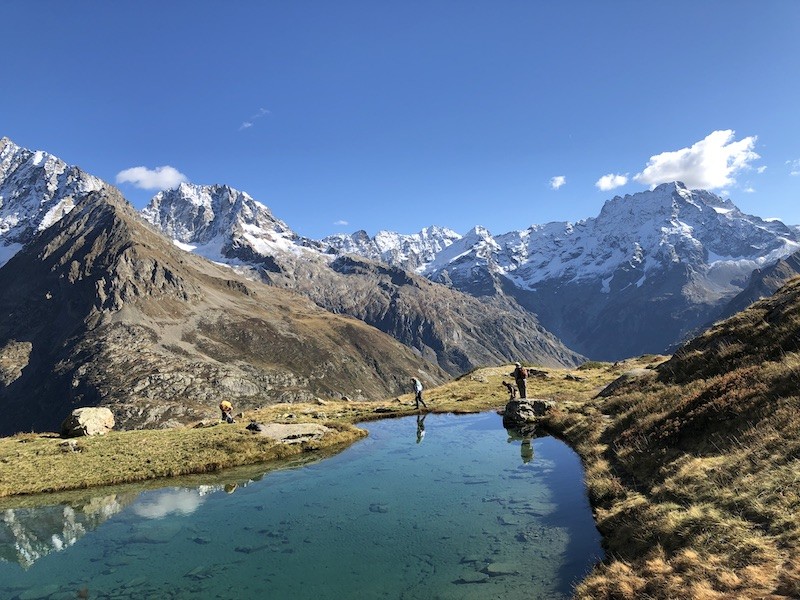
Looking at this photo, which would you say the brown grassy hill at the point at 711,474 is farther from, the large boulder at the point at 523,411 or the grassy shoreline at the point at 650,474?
the large boulder at the point at 523,411

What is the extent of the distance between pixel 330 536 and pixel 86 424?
3306 cm

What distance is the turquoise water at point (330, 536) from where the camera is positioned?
17.5 m

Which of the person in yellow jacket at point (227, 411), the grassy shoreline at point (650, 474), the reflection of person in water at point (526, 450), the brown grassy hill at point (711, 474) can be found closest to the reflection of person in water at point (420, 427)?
the grassy shoreline at point (650, 474)

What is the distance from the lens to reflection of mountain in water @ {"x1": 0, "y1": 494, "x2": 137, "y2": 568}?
22.4 m

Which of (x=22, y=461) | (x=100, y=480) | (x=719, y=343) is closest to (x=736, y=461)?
(x=719, y=343)

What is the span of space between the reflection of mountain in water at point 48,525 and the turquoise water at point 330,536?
0.11 meters

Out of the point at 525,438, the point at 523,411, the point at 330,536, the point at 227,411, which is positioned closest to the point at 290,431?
the point at 227,411

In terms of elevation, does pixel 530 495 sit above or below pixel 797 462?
below

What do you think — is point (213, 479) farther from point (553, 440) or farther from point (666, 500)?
point (666, 500)

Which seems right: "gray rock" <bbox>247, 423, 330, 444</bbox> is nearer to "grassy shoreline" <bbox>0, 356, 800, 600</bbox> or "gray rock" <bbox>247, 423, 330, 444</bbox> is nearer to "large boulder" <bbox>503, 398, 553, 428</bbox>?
"grassy shoreline" <bbox>0, 356, 800, 600</bbox>

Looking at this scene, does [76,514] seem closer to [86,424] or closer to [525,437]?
[86,424]

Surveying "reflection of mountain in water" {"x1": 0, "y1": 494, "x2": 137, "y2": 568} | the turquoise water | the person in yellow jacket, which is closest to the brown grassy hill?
the turquoise water

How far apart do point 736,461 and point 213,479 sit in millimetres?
29256

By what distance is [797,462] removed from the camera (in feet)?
52.5
